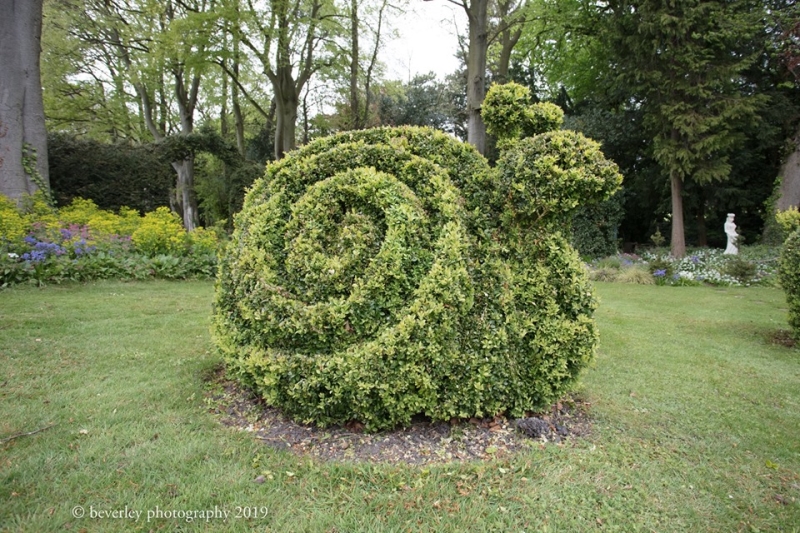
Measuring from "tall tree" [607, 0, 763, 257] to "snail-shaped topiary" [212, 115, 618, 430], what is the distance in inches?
578

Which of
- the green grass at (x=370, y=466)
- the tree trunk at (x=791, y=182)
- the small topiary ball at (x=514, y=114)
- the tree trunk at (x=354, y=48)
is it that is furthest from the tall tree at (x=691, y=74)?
the small topiary ball at (x=514, y=114)

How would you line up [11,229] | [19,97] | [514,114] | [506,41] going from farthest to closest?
1. [506,41]
2. [19,97]
3. [11,229]
4. [514,114]

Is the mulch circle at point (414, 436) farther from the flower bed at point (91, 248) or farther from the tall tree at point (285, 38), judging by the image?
the tall tree at point (285, 38)

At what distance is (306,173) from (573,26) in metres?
18.8

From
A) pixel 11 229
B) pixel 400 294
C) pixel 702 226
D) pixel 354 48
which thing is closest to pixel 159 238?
pixel 11 229

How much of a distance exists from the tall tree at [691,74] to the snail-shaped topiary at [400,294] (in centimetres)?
1469

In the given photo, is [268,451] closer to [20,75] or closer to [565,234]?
[565,234]

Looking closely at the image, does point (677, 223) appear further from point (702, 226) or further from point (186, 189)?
point (186, 189)

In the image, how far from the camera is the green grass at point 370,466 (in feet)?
7.78

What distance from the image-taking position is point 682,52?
48.0 ft

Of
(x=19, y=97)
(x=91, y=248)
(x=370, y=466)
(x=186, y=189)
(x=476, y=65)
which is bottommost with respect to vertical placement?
(x=370, y=466)

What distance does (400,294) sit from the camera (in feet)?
10.2

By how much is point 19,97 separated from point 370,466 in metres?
11.8

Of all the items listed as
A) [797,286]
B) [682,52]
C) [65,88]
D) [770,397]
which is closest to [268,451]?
[770,397]
